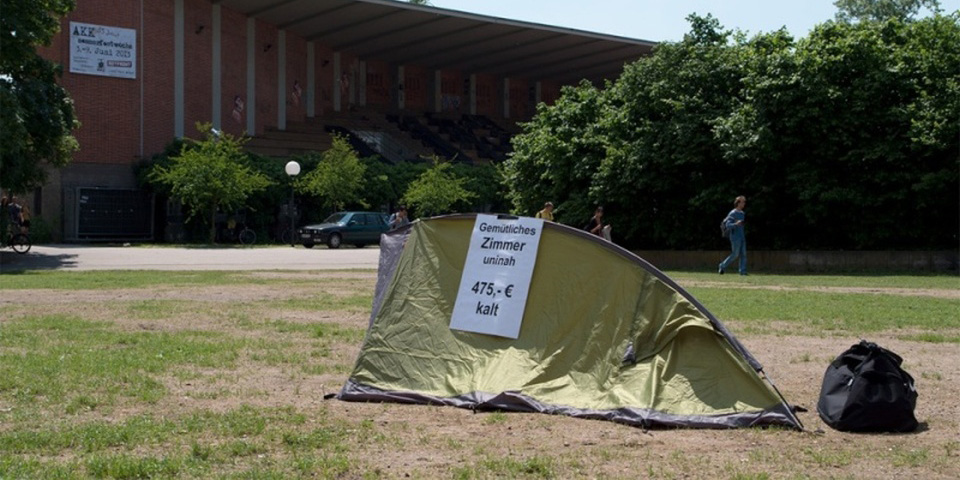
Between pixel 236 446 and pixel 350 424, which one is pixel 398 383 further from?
pixel 236 446

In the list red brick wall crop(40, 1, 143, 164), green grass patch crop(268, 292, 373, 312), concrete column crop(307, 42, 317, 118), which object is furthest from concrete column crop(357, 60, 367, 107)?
green grass patch crop(268, 292, 373, 312)

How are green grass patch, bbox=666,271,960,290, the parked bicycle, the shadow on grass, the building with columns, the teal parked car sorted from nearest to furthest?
green grass patch, bbox=666,271,960,290, the shadow on grass, the teal parked car, the building with columns, the parked bicycle

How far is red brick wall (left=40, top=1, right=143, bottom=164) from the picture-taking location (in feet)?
151

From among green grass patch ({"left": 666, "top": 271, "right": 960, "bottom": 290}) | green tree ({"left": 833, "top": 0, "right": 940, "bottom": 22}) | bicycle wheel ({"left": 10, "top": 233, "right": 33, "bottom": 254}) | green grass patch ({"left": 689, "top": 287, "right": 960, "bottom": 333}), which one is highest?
green tree ({"left": 833, "top": 0, "right": 940, "bottom": 22})

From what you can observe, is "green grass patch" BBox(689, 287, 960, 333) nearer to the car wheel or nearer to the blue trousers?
A: the blue trousers

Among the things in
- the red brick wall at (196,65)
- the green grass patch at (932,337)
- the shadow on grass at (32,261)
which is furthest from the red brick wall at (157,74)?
the green grass patch at (932,337)

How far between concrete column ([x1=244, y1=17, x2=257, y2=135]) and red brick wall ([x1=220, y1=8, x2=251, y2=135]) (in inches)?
10.5

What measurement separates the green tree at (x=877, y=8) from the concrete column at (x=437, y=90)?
33.4m

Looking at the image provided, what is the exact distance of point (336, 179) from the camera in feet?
165

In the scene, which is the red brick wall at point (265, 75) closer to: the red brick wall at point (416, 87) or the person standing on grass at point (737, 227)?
the red brick wall at point (416, 87)

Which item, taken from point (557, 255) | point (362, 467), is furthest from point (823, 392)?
point (362, 467)

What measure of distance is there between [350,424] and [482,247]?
2.02 metres

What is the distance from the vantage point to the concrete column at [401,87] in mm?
70062

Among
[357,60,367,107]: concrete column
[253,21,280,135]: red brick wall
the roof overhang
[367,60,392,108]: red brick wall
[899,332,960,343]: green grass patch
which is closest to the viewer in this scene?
[899,332,960,343]: green grass patch
